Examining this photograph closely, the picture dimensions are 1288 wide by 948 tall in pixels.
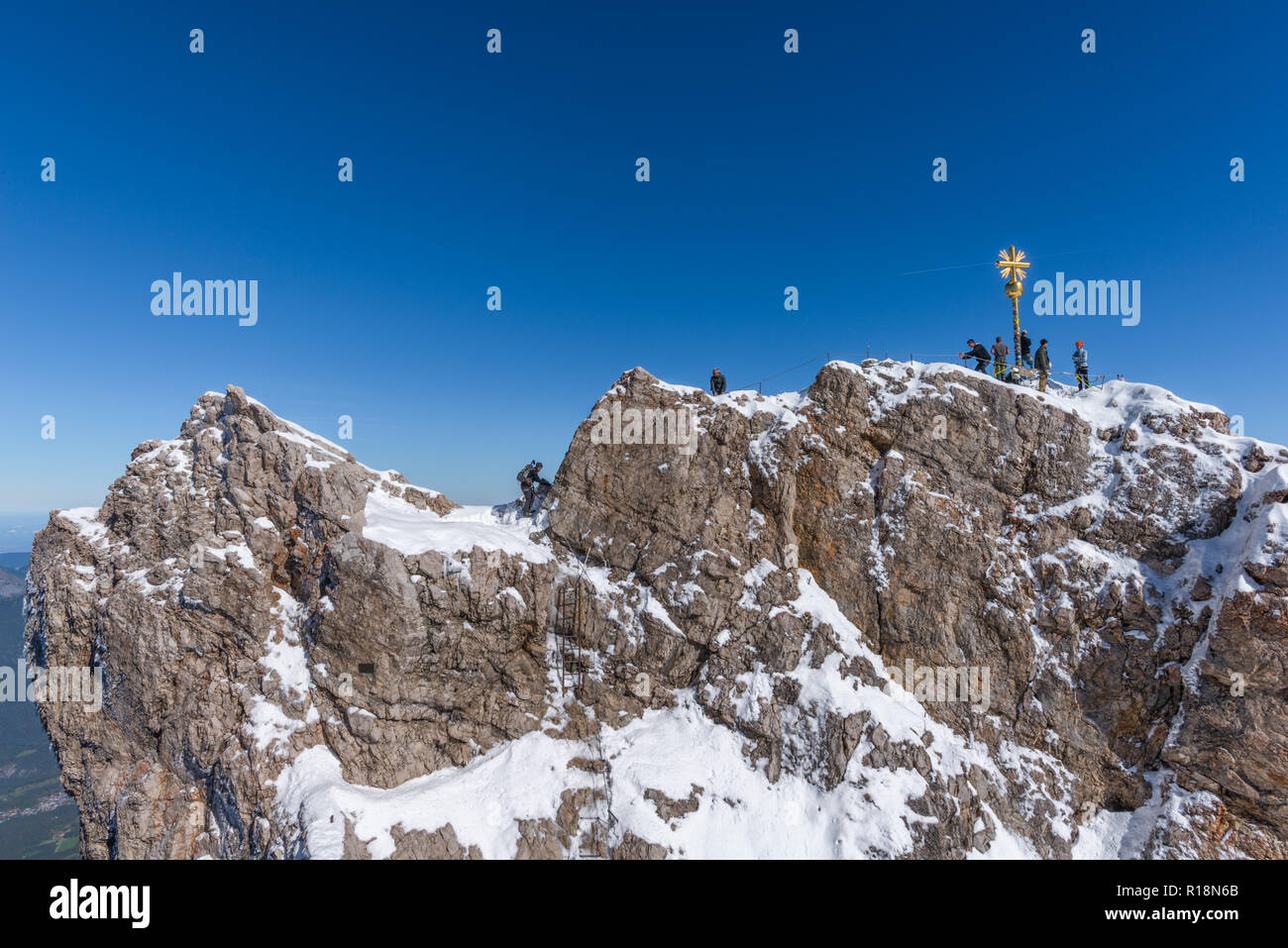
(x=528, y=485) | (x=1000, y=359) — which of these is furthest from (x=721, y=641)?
(x=1000, y=359)

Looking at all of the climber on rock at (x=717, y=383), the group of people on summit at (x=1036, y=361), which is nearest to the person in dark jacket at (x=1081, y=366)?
the group of people on summit at (x=1036, y=361)

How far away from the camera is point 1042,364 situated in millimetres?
27688

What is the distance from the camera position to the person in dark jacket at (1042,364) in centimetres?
2767

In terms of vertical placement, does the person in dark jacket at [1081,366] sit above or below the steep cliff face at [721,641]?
above

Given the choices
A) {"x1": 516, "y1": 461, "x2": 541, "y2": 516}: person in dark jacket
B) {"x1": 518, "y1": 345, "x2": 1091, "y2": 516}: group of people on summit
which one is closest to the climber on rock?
{"x1": 518, "y1": 345, "x2": 1091, "y2": 516}: group of people on summit

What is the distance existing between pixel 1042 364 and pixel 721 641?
22.3 meters

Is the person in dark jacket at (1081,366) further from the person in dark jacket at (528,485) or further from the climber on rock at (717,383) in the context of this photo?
the person in dark jacket at (528,485)

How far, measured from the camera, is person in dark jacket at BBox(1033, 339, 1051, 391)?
27666 mm

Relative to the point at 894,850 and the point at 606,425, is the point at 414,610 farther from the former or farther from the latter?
the point at 894,850

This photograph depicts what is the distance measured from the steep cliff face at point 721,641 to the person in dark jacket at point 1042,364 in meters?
1.05

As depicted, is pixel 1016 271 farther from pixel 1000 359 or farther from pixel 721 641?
pixel 721 641

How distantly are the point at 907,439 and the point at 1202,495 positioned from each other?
11956mm

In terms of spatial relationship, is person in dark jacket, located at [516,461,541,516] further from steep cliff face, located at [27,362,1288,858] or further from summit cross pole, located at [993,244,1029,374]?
summit cross pole, located at [993,244,1029,374]

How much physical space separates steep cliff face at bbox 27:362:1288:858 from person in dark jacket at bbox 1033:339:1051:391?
1049 millimetres
